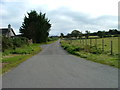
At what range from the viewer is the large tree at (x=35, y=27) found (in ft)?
210

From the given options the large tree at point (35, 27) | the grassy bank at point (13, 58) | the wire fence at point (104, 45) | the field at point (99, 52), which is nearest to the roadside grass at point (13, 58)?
the grassy bank at point (13, 58)

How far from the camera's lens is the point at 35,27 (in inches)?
2516

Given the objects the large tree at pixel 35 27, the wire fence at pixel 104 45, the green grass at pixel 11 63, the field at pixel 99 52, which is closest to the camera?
the green grass at pixel 11 63

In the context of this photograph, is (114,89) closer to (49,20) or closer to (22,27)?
(22,27)

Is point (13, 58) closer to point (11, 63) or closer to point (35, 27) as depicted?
point (11, 63)

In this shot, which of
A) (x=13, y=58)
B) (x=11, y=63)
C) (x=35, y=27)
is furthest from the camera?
(x=35, y=27)

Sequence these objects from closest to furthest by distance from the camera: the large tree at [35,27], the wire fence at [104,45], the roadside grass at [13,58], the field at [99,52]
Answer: the roadside grass at [13,58]
the field at [99,52]
the wire fence at [104,45]
the large tree at [35,27]

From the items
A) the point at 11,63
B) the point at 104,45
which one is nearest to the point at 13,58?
the point at 11,63

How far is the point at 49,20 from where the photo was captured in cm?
7362

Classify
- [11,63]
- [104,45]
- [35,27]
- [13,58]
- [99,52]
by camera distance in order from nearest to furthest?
1. [11,63]
2. [13,58]
3. [99,52]
4. [104,45]
5. [35,27]

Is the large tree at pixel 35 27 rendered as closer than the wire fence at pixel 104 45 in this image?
No

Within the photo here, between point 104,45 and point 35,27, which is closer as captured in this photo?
point 104,45

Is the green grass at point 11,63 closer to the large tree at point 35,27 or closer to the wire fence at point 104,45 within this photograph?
the wire fence at point 104,45

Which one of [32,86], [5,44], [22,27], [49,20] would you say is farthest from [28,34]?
[32,86]
